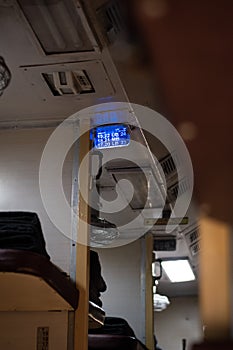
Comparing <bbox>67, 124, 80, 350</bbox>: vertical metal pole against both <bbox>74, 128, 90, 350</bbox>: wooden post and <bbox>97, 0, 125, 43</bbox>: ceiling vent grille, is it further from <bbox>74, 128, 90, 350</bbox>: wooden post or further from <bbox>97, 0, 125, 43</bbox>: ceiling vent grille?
<bbox>97, 0, 125, 43</bbox>: ceiling vent grille

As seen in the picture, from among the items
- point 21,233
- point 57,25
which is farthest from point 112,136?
point 21,233

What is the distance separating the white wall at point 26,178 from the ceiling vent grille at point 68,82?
243 millimetres

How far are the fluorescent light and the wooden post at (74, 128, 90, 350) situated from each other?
2.32 m

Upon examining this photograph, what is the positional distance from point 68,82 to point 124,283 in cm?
179

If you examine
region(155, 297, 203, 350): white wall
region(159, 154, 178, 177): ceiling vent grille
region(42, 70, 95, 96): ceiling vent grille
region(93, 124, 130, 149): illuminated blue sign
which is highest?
region(42, 70, 95, 96): ceiling vent grille

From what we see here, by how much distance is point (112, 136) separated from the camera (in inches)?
91.4

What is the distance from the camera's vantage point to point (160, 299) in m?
4.44

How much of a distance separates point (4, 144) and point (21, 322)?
78 centimetres

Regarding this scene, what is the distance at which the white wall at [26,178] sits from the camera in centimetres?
199

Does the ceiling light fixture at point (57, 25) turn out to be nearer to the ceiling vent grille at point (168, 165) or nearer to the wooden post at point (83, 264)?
the wooden post at point (83, 264)

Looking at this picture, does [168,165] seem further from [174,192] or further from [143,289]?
[143,289]

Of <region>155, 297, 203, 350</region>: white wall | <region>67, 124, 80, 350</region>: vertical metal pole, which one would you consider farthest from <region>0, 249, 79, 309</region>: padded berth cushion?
<region>155, 297, 203, 350</region>: white wall

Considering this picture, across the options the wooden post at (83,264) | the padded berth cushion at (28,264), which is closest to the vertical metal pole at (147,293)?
the wooden post at (83,264)

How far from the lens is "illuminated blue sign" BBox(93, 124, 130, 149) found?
7.54 feet
